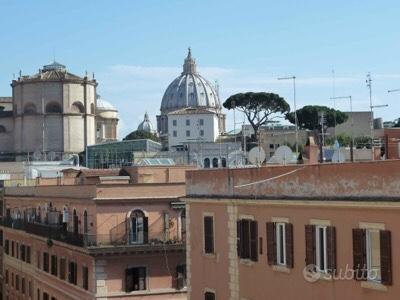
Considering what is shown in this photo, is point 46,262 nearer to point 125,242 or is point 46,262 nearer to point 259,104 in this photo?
point 125,242

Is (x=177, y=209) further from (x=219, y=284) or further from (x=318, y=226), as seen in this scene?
(x=318, y=226)

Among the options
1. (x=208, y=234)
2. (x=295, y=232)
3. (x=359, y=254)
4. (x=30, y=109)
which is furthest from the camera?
(x=30, y=109)

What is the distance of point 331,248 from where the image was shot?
50.6ft

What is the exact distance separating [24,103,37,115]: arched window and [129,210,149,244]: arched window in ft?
321

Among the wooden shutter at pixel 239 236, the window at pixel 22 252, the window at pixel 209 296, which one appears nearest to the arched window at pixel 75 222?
the window at pixel 22 252

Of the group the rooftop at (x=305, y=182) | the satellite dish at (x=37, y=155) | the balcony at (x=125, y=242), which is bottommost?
the balcony at (x=125, y=242)

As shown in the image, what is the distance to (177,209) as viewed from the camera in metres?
31.3

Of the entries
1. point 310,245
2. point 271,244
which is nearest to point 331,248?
point 310,245

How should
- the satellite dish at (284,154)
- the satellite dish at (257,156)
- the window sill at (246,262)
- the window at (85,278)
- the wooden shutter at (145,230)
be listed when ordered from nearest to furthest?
the window sill at (246,262) → the satellite dish at (257,156) → the satellite dish at (284,154) → the wooden shutter at (145,230) → the window at (85,278)

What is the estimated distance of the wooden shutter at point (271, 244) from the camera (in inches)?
689

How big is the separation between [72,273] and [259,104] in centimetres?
8124

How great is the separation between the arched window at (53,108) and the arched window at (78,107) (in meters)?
2.13

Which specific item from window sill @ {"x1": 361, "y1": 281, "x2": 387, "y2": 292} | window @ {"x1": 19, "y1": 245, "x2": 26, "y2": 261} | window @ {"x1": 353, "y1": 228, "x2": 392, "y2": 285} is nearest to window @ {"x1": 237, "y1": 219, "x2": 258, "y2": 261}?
window @ {"x1": 353, "y1": 228, "x2": 392, "y2": 285}

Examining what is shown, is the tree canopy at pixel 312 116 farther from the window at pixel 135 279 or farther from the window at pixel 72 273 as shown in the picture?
the window at pixel 135 279
